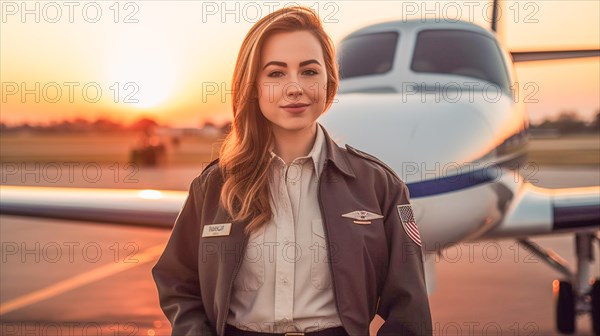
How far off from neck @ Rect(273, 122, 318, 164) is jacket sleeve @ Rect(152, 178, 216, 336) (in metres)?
0.24

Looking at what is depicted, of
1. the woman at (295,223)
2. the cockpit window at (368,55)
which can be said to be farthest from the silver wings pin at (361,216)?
the cockpit window at (368,55)

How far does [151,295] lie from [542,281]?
4.40 m

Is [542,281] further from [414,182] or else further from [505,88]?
[414,182]

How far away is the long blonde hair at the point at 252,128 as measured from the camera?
79.3 inches

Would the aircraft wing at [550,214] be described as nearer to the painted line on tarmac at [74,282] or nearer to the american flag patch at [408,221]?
the american flag patch at [408,221]

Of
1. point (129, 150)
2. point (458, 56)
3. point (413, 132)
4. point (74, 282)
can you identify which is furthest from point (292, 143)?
point (129, 150)

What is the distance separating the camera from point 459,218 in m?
4.52

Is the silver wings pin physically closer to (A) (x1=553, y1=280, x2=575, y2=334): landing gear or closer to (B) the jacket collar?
(B) the jacket collar

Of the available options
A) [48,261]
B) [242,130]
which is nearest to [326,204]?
[242,130]

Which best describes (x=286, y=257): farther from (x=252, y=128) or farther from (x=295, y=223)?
→ (x=252, y=128)

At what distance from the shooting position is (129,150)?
60156mm

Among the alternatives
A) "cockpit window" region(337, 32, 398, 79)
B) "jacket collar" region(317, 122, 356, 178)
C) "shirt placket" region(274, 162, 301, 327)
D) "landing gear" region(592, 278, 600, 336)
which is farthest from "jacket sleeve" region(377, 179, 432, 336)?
"landing gear" region(592, 278, 600, 336)

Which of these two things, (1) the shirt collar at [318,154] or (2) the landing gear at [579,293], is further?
(2) the landing gear at [579,293]

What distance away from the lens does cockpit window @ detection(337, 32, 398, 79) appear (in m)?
6.23
